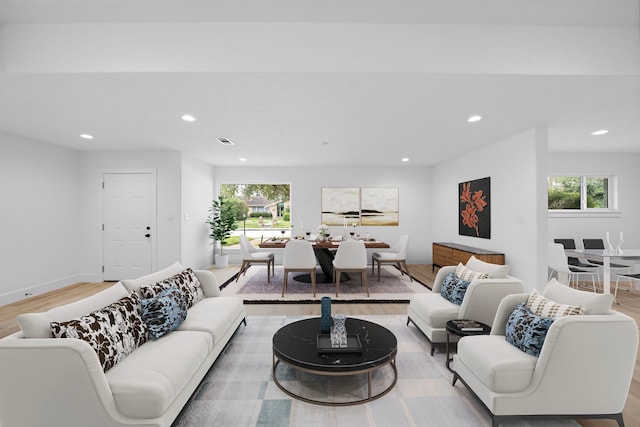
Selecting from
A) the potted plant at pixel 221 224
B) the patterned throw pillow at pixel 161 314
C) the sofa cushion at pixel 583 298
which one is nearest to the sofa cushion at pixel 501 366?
the sofa cushion at pixel 583 298

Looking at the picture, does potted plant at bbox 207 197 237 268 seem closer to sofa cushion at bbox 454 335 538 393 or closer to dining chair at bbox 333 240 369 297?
dining chair at bbox 333 240 369 297

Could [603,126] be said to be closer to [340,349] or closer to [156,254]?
[340,349]

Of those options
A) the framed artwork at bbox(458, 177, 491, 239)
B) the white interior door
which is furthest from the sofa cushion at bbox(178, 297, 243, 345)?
the framed artwork at bbox(458, 177, 491, 239)

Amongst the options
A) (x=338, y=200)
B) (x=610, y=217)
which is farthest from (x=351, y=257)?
(x=610, y=217)

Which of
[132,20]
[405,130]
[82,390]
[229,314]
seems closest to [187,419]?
[82,390]

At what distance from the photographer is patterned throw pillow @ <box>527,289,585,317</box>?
181 centimetres

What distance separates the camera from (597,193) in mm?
5859

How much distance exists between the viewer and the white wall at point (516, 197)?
12.9 ft

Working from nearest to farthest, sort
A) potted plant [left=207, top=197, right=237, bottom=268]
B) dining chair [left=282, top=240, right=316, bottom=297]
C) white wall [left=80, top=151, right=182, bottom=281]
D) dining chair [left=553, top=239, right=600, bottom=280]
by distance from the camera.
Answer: dining chair [left=282, top=240, right=316, bottom=297] → dining chair [left=553, top=239, right=600, bottom=280] → white wall [left=80, top=151, right=182, bottom=281] → potted plant [left=207, top=197, right=237, bottom=268]

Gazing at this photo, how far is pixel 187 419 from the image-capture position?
1838 millimetres

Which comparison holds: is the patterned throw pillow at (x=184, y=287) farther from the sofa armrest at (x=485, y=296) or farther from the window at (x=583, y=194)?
the window at (x=583, y=194)

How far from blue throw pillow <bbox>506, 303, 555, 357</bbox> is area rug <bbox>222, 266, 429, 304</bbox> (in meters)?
2.25

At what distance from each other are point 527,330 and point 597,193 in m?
5.99

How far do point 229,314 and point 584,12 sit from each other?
3.86 metres
